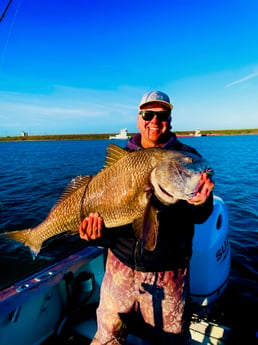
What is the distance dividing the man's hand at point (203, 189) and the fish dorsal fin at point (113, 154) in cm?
95

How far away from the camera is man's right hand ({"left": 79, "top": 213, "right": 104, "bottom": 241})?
2.93 metres

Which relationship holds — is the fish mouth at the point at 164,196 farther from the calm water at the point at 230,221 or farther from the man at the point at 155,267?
the calm water at the point at 230,221

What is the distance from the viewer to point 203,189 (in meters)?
2.36

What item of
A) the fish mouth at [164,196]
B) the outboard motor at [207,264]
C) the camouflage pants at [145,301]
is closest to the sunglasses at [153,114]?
the fish mouth at [164,196]

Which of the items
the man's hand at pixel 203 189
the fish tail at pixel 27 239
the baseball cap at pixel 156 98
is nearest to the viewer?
the man's hand at pixel 203 189

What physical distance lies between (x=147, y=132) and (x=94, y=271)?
3.08 meters

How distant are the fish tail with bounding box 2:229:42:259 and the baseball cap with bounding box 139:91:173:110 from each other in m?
2.19

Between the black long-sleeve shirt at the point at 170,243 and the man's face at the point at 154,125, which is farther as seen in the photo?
the man's face at the point at 154,125

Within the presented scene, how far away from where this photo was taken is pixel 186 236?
9.41ft

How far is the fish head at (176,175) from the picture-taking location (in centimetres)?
237

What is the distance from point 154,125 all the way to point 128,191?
2.91 ft

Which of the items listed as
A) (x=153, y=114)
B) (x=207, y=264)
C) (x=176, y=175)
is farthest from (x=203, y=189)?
(x=207, y=264)

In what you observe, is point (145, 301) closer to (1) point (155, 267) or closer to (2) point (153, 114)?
(1) point (155, 267)

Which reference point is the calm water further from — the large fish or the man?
the large fish
